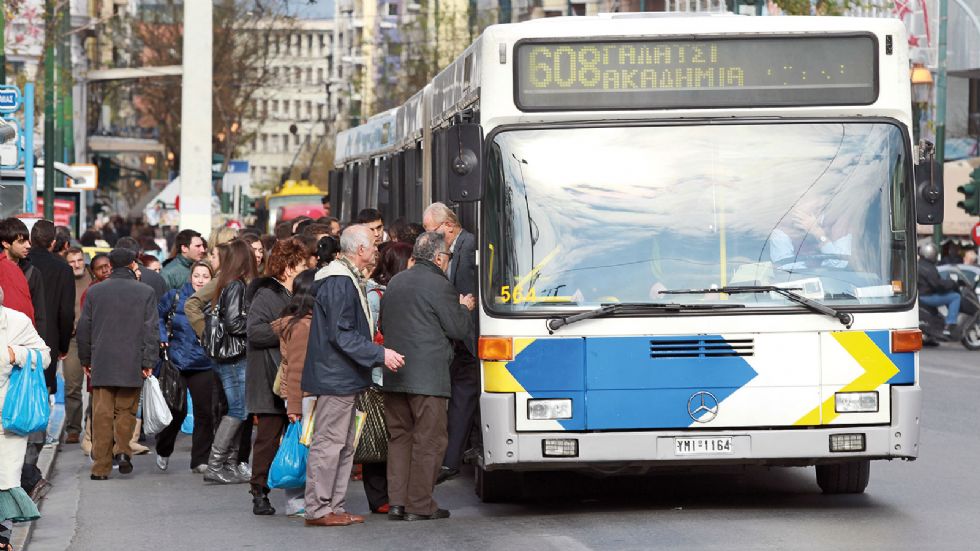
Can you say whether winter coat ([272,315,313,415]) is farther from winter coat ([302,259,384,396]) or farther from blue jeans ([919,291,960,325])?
blue jeans ([919,291,960,325])

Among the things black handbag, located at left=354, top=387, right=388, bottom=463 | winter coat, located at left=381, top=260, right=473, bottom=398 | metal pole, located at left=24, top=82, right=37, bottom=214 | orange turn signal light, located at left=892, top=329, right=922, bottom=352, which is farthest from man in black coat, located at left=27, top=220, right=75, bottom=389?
metal pole, located at left=24, top=82, right=37, bottom=214

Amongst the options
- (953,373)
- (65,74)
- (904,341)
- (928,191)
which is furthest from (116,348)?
(65,74)

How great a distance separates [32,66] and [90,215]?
42.6 ft

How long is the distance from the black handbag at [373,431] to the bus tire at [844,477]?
2710 mm

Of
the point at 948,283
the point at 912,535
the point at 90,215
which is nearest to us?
the point at 912,535

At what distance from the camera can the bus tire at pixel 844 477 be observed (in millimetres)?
12180

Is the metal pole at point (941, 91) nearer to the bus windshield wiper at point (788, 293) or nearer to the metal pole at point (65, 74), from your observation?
the metal pole at point (65, 74)

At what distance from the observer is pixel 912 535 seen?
412 inches

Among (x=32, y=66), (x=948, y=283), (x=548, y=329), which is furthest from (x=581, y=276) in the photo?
(x=32, y=66)

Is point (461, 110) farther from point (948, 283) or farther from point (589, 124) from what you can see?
point (948, 283)

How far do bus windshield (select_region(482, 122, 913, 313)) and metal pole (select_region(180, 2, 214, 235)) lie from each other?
16875 mm

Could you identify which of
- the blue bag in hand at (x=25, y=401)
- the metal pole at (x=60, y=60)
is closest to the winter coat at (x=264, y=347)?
the blue bag in hand at (x=25, y=401)

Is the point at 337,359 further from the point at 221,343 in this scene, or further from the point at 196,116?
the point at 196,116

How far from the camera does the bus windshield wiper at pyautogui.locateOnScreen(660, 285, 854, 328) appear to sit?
11.0 m
